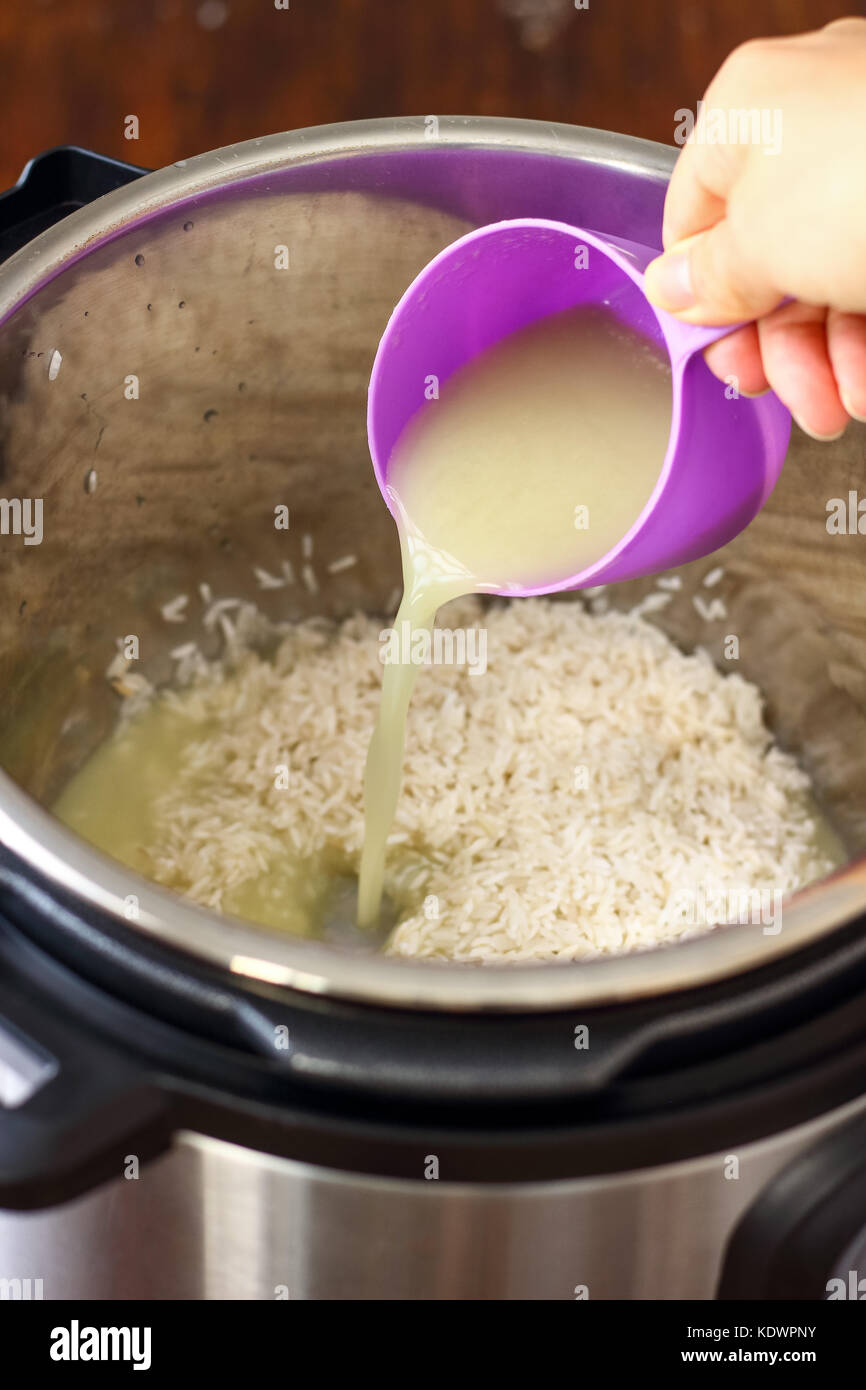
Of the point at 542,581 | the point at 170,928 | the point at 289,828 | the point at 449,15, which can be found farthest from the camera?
the point at 449,15

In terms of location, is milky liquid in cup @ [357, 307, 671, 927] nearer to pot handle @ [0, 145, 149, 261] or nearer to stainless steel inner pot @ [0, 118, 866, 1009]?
stainless steel inner pot @ [0, 118, 866, 1009]

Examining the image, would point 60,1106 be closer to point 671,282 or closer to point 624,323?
point 671,282

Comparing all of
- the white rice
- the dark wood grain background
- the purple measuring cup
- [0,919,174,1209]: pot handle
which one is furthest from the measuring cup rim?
the dark wood grain background

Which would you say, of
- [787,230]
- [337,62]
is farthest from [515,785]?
[337,62]
